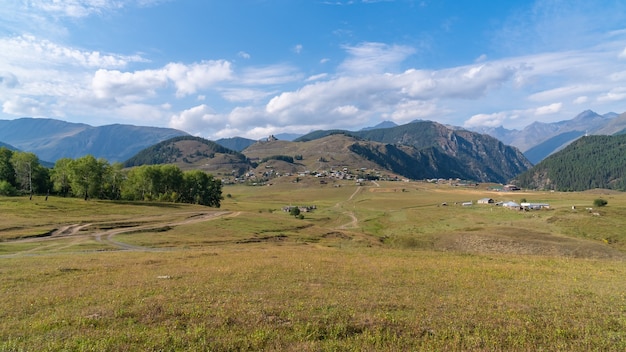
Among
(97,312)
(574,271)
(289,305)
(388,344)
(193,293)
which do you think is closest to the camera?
(388,344)

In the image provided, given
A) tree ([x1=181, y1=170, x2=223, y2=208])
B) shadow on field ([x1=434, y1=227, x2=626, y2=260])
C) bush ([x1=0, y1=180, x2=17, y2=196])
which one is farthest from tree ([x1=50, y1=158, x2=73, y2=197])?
shadow on field ([x1=434, y1=227, x2=626, y2=260])

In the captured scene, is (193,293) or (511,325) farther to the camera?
(193,293)

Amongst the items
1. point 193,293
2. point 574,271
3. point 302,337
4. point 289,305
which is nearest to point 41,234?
point 193,293

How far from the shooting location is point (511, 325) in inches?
620

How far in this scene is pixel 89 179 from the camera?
11775 centimetres

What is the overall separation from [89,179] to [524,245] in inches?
4987

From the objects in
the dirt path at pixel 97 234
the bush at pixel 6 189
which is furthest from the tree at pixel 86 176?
the dirt path at pixel 97 234

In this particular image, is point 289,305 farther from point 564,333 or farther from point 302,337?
point 564,333

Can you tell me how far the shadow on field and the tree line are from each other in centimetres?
10898

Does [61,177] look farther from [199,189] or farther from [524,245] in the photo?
[524,245]

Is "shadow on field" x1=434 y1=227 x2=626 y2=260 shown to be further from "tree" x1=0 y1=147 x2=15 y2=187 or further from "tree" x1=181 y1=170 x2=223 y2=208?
"tree" x1=0 y1=147 x2=15 y2=187

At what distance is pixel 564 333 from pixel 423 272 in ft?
53.2

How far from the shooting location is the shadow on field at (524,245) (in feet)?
187

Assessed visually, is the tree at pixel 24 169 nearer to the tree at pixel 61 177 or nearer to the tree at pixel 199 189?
the tree at pixel 61 177
